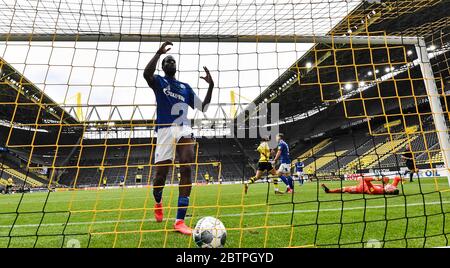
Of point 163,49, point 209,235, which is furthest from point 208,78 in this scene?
point 209,235

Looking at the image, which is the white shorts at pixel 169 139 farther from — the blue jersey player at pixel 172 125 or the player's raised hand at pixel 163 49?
the player's raised hand at pixel 163 49

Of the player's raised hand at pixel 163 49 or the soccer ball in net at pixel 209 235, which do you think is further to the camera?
the player's raised hand at pixel 163 49

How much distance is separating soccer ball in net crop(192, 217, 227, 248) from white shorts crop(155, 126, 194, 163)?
1.33 m

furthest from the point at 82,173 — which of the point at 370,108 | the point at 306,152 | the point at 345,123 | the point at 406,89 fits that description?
the point at 406,89

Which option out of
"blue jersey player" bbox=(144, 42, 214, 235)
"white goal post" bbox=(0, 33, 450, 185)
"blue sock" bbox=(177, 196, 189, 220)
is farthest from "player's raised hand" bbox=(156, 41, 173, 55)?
"blue sock" bbox=(177, 196, 189, 220)

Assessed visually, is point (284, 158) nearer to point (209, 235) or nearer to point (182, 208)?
point (182, 208)

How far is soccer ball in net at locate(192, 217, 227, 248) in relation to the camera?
8.92 ft

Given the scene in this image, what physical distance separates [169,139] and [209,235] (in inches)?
61.7

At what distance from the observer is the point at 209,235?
2742 mm

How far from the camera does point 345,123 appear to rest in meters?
28.5

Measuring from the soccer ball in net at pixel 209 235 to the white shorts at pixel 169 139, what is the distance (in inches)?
52.5

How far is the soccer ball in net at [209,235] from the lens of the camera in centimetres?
272

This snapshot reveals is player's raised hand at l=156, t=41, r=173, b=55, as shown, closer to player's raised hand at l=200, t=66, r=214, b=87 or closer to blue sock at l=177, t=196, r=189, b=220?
player's raised hand at l=200, t=66, r=214, b=87

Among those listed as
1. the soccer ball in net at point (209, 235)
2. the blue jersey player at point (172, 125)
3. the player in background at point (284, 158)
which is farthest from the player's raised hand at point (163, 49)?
the player in background at point (284, 158)
